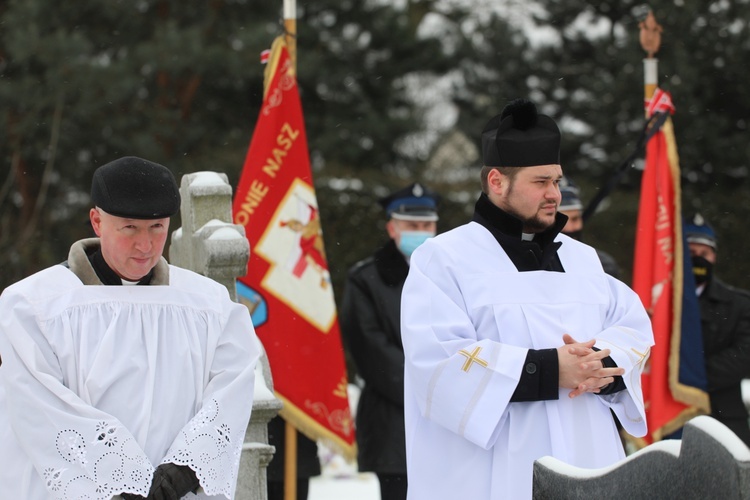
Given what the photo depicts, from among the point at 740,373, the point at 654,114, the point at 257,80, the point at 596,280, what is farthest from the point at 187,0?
the point at 596,280

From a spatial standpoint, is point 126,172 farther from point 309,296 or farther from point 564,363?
point 309,296

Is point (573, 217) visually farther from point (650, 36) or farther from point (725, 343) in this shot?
point (650, 36)

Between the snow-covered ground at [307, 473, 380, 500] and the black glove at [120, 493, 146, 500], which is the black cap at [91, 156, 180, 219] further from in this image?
the snow-covered ground at [307, 473, 380, 500]

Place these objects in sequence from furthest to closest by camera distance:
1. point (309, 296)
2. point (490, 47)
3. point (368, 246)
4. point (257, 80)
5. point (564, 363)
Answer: point (490, 47) → point (257, 80) → point (368, 246) → point (309, 296) → point (564, 363)

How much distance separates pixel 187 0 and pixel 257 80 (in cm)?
148

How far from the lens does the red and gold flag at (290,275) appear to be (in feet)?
21.0

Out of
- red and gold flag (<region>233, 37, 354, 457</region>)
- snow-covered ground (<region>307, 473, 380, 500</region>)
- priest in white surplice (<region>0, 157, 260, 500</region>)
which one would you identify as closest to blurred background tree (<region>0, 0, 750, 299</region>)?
snow-covered ground (<region>307, 473, 380, 500</region>)

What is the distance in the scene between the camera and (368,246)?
12.7 metres

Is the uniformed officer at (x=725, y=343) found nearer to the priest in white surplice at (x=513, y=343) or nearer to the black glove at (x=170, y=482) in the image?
the priest in white surplice at (x=513, y=343)

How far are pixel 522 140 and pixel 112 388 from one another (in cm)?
166

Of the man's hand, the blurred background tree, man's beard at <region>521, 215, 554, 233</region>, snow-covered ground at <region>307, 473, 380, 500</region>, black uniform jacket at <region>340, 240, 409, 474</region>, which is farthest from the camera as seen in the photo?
the blurred background tree

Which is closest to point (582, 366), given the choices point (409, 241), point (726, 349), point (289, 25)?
point (409, 241)

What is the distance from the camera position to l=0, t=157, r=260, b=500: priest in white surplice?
3.53 meters

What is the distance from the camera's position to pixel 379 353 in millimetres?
6273
